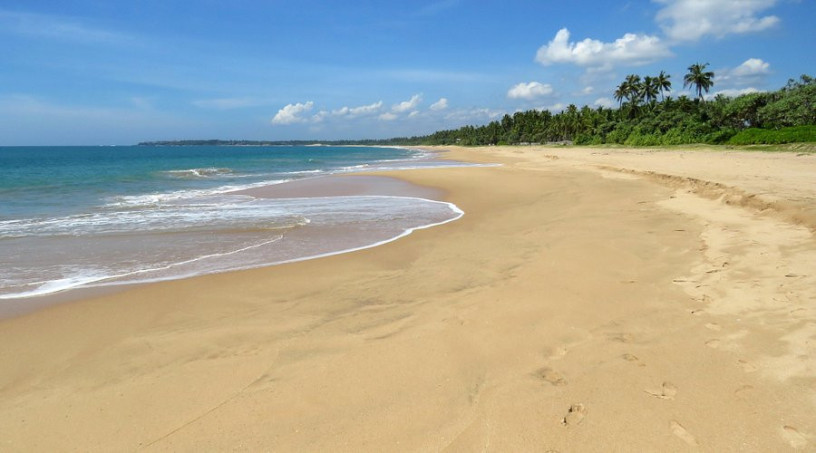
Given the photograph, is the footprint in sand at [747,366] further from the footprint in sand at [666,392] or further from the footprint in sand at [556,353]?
the footprint in sand at [556,353]

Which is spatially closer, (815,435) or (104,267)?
(815,435)

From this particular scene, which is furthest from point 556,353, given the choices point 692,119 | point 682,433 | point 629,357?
point 692,119

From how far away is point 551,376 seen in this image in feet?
11.9

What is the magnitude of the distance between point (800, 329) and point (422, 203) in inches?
517

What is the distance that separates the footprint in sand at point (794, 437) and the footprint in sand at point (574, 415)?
1.17m

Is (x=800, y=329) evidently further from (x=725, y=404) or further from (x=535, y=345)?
(x=535, y=345)

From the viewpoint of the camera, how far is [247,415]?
3322 millimetres

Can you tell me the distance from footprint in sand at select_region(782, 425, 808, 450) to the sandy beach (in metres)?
0.01

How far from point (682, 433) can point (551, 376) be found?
100 cm

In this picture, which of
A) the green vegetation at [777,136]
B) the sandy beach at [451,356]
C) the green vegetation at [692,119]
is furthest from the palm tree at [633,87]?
the sandy beach at [451,356]

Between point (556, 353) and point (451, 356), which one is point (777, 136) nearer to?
point (556, 353)

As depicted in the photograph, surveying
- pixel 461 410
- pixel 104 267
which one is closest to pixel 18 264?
pixel 104 267

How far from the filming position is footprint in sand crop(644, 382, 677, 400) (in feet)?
10.6

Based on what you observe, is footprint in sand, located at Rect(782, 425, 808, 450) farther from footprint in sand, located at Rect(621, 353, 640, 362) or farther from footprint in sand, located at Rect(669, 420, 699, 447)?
footprint in sand, located at Rect(621, 353, 640, 362)
